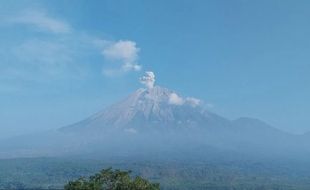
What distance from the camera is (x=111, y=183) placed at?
87.5 ft

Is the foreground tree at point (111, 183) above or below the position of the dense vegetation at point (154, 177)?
below

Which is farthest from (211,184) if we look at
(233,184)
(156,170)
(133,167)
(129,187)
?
(129,187)

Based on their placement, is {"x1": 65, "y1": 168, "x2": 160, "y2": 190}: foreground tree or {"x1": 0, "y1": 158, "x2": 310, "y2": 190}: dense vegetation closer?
{"x1": 65, "y1": 168, "x2": 160, "y2": 190}: foreground tree

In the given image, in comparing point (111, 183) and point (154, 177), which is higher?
point (154, 177)

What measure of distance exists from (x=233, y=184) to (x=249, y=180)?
54.6ft

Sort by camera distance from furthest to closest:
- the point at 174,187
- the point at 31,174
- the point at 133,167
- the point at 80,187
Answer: the point at 133,167, the point at 31,174, the point at 174,187, the point at 80,187

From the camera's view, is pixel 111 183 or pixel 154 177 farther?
pixel 154 177

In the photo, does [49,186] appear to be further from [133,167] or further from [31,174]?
[133,167]

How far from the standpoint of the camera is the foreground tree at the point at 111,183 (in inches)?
1023

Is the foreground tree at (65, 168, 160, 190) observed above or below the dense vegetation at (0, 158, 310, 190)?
below

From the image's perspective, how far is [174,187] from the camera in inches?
5212

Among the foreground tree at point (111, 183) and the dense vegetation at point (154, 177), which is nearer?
the foreground tree at point (111, 183)

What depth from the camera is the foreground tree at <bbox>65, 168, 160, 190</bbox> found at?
26.0m

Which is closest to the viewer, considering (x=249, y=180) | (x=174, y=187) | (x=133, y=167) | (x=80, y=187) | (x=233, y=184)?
(x=80, y=187)
